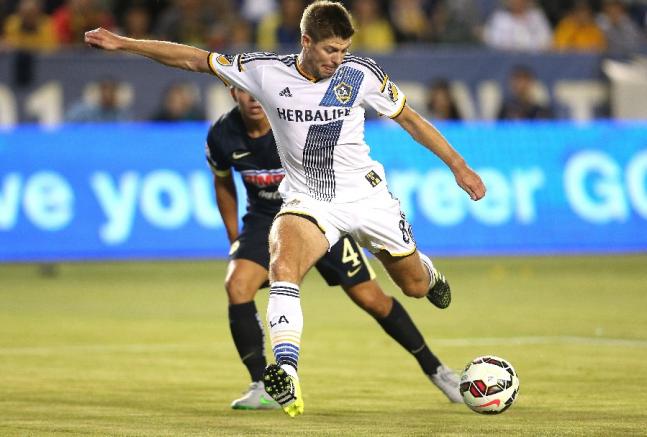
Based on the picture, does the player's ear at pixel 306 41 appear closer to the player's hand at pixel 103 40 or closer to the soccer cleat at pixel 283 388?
the player's hand at pixel 103 40

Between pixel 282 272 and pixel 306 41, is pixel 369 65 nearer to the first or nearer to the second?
pixel 306 41

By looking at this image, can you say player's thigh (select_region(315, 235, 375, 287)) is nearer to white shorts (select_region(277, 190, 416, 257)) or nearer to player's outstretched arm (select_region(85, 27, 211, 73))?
white shorts (select_region(277, 190, 416, 257))

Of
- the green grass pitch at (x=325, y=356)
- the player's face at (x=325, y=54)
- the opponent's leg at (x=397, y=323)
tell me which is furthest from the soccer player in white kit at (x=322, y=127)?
the green grass pitch at (x=325, y=356)

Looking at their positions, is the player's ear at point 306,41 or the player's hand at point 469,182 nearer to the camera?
the player's ear at point 306,41

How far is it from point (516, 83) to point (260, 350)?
11.9 metres

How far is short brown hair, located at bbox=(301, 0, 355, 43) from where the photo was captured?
7531mm

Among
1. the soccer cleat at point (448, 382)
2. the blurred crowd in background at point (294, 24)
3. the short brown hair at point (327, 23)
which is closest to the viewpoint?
the short brown hair at point (327, 23)

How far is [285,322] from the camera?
287 inches

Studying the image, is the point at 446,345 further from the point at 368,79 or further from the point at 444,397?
the point at 368,79

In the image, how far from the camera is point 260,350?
8.70 meters

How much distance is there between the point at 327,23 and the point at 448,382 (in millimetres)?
2356

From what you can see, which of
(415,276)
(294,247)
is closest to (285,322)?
(294,247)

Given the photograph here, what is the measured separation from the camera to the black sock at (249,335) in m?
8.66

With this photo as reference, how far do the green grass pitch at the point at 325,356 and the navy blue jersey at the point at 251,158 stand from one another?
122cm
